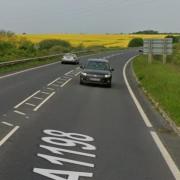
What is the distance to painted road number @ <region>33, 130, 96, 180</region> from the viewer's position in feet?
30.2

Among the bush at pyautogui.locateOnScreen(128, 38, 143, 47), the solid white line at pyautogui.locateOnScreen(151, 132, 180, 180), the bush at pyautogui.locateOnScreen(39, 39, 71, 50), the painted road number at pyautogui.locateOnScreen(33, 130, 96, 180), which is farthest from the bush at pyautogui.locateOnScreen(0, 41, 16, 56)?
the bush at pyautogui.locateOnScreen(128, 38, 143, 47)

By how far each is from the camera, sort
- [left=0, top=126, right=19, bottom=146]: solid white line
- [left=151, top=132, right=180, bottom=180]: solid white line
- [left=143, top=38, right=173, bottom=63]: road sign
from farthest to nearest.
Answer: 1. [left=143, top=38, right=173, bottom=63]: road sign
2. [left=0, top=126, right=19, bottom=146]: solid white line
3. [left=151, top=132, right=180, bottom=180]: solid white line

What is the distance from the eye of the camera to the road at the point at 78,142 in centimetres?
949

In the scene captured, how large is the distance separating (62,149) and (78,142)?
95 centimetres

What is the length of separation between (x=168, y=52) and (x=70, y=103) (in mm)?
36111

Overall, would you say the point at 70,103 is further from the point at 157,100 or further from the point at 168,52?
the point at 168,52

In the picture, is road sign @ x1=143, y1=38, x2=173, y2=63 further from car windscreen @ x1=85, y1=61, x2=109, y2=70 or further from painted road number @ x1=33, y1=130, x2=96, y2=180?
painted road number @ x1=33, y1=130, x2=96, y2=180

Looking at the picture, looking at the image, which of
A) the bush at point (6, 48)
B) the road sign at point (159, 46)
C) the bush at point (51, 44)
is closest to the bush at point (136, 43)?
the bush at point (51, 44)

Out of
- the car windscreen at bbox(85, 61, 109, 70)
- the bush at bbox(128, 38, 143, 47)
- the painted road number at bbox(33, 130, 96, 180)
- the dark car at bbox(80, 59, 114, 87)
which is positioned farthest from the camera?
the bush at bbox(128, 38, 143, 47)

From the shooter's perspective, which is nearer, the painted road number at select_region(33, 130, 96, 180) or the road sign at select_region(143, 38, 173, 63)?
the painted road number at select_region(33, 130, 96, 180)

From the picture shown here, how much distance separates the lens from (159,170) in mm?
9906

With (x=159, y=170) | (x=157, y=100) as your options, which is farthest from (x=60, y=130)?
(x=157, y=100)

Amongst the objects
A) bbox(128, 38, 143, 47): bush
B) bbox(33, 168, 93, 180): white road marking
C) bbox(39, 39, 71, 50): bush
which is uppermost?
bbox(33, 168, 93, 180): white road marking

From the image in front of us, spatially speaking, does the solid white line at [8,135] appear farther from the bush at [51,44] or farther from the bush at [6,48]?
the bush at [51,44]
